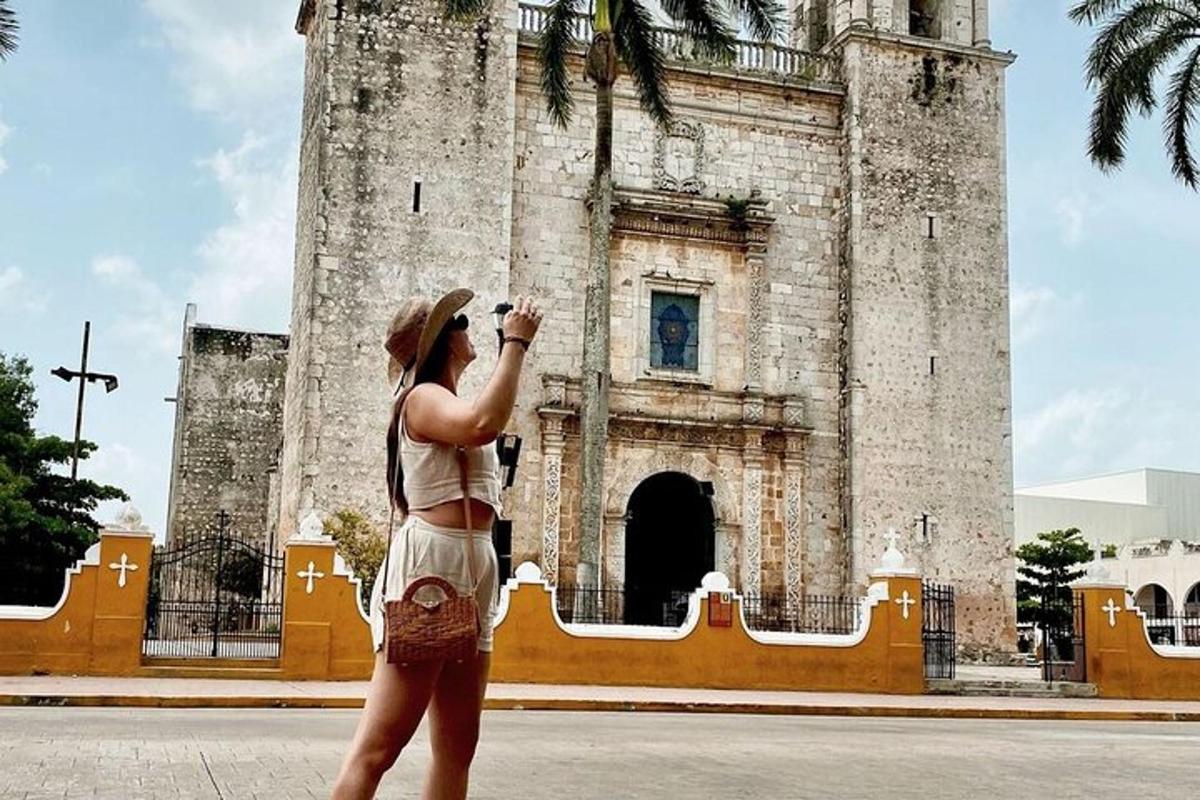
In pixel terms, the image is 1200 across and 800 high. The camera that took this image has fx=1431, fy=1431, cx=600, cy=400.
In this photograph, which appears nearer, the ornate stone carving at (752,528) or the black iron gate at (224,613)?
the black iron gate at (224,613)

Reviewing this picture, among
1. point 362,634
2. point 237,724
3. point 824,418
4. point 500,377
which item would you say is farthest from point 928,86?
point 500,377

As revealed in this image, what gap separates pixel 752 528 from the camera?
24.7m

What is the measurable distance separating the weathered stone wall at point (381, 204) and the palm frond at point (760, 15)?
472 cm

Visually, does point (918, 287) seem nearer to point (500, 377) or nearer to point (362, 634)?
point (362, 634)

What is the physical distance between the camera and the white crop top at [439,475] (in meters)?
A: 3.84

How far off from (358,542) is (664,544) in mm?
6786

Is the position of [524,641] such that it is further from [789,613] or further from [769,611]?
[789,613]

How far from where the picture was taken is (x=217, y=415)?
33.2 meters

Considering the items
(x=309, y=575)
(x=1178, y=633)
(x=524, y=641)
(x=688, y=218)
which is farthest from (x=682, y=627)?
(x=1178, y=633)

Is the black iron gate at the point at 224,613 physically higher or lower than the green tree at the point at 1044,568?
lower

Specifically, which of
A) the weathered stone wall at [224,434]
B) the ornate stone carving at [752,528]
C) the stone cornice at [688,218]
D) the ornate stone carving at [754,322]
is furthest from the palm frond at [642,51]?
the weathered stone wall at [224,434]

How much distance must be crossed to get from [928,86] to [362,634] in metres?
15.8

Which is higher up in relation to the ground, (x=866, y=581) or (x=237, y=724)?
(x=866, y=581)

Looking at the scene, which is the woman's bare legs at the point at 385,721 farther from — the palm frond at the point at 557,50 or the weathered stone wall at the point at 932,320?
the weathered stone wall at the point at 932,320
